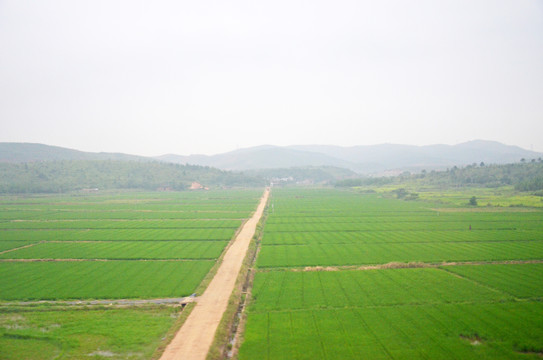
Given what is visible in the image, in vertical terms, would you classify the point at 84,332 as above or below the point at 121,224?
below

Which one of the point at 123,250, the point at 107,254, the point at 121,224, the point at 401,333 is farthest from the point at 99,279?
the point at 121,224

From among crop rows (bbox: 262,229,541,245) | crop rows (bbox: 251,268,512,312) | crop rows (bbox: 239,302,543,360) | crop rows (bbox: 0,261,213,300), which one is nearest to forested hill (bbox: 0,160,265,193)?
crop rows (bbox: 0,261,213,300)

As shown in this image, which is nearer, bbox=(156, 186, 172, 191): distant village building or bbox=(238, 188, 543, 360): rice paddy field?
bbox=(238, 188, 543, 360): rice paddy field

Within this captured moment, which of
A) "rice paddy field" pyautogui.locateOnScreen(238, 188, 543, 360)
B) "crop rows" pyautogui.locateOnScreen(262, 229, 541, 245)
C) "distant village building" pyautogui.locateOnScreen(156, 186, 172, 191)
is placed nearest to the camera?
"rice paddy field" pyautogui.locateOnScreen(238, 188, 543, 360)

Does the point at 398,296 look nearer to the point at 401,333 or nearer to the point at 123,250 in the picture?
the point at 401,333

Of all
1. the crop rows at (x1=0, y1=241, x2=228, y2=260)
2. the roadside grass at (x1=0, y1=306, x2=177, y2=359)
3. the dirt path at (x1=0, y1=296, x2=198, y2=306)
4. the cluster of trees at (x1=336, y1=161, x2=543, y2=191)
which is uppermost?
the cluster of trees at (x1=336, y1=161, x2=543, y2=191)

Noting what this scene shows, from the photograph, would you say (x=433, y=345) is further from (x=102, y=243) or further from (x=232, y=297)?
(x=102, y=243)

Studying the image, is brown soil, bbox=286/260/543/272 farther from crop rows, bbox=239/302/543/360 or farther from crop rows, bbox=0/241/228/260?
crop rows, bbox=0/241/228/260
